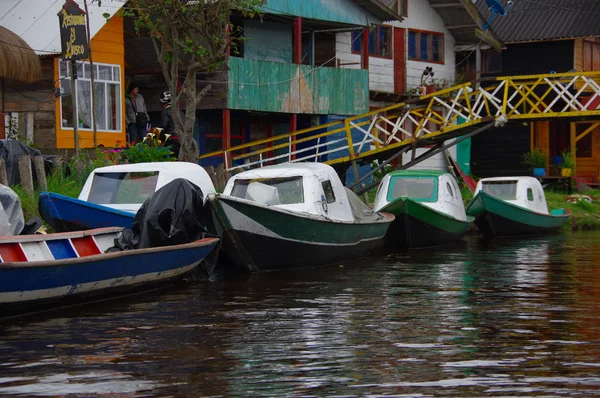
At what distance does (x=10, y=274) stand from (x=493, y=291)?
6.79 metres

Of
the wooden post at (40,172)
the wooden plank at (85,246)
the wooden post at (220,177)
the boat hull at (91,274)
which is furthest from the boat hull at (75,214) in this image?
the wooden post at (220,177)

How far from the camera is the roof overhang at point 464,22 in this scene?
3612 cm

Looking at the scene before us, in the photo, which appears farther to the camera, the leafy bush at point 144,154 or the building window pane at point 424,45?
the building window pane at point 424,45

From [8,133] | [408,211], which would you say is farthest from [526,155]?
[8,133]

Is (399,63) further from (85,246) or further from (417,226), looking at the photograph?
(85,246)

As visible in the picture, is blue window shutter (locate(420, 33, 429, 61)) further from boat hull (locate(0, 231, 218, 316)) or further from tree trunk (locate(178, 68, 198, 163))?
boat hull (locate(0, 231, 218, 316))

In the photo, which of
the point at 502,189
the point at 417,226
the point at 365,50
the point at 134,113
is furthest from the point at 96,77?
the point at 502,189

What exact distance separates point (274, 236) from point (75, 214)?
311 centimetres

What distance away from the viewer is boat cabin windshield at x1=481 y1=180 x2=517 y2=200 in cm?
2772

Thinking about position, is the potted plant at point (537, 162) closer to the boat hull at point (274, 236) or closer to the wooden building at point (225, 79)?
the wooden building at point (225, 79)

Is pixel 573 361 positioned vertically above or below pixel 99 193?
below

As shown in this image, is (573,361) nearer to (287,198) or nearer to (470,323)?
(470,323)

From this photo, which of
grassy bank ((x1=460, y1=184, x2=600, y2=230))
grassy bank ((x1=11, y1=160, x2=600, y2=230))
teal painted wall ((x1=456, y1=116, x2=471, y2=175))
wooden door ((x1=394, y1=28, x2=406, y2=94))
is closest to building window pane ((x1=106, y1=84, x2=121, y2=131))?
grassy bank ((x1=11, y1=160, x2=600, y2=230))

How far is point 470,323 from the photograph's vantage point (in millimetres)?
11477
